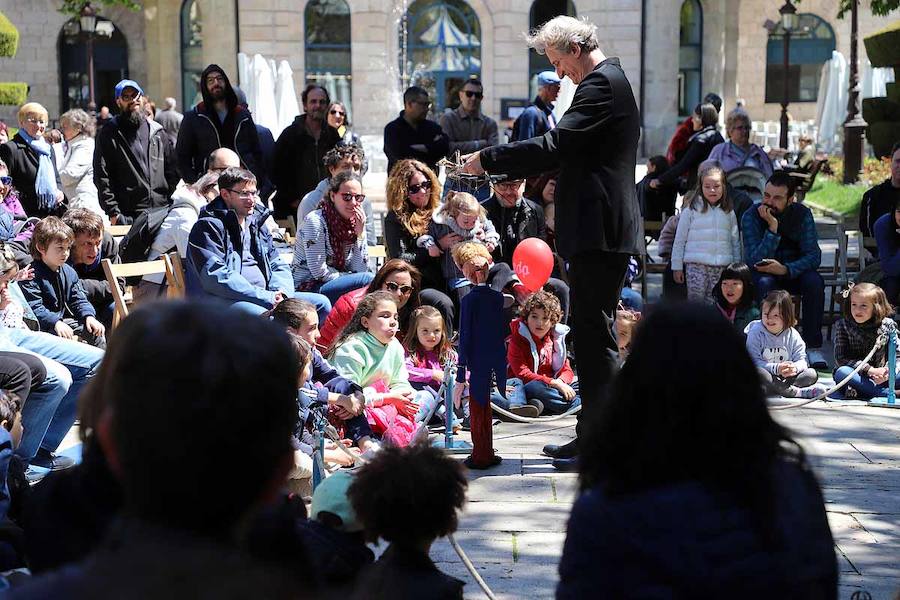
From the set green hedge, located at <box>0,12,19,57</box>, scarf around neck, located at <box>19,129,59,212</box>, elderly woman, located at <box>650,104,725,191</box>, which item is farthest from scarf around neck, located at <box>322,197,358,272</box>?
green hedge, located at <box>0,12,19,57</box>

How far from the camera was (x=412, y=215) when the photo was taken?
864 cm

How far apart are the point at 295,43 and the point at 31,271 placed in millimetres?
24204

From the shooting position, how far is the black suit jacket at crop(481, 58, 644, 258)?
5.70m

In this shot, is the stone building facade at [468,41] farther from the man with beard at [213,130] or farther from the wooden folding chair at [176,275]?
the wooden folding chair at [176,275]

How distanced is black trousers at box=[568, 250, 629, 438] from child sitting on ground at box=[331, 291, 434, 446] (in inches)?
43.4

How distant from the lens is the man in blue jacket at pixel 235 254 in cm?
761

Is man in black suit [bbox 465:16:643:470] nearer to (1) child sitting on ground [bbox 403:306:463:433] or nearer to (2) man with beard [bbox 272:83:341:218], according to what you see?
(1) child sitting on ground [bbox 403:306:463:433]

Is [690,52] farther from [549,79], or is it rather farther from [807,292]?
[807,292]

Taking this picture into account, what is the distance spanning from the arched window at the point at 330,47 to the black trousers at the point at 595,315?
85.4ft

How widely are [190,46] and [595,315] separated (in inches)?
1170

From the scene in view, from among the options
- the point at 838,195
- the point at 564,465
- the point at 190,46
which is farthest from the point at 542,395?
the point at 190,46

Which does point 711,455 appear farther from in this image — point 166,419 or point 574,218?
point 574,218

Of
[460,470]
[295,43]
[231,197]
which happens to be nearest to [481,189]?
[231,197]

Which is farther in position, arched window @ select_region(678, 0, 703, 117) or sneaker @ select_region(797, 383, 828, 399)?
arched window @ select_region(678, 0, 703, 117)
